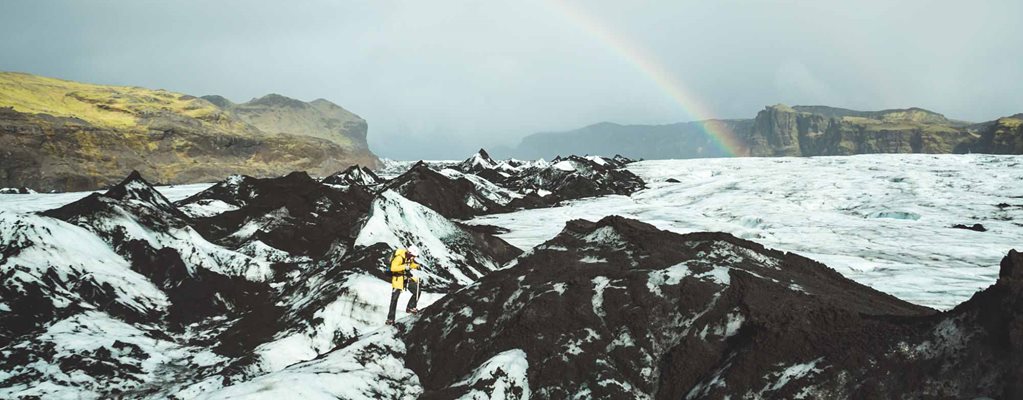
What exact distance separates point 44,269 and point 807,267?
1491 cm

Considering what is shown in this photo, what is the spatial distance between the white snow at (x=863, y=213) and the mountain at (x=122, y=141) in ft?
188

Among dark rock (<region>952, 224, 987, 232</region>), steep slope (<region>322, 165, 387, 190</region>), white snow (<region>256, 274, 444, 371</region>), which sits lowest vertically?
dark rock (<region>952, 224, 987, 232</region>)

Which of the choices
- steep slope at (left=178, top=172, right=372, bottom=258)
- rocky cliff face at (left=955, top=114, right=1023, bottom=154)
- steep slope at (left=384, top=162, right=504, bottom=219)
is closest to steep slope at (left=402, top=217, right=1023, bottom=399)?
steep slope at (left=178, top=172, right=372, bottom=258)

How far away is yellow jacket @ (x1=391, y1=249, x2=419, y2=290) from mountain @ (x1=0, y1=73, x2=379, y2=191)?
68591 millimetres

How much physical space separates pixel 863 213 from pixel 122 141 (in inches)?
3346

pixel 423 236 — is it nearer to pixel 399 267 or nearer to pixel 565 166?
pixel 399 267

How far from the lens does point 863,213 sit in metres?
34.4

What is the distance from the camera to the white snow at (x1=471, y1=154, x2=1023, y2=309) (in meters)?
17.6

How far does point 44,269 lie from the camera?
11.0 m

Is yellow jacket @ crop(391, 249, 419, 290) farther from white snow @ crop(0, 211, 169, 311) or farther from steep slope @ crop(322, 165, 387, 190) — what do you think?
steep slope @ crop(322, 165, 387, 190)

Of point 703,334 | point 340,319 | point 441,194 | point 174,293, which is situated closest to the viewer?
point 703,334

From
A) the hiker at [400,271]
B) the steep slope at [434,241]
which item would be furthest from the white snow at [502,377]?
the steep slope at [434,241]

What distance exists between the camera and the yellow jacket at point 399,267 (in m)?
9.94

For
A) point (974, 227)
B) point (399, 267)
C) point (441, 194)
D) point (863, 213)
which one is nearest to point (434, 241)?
point (399, 267)
